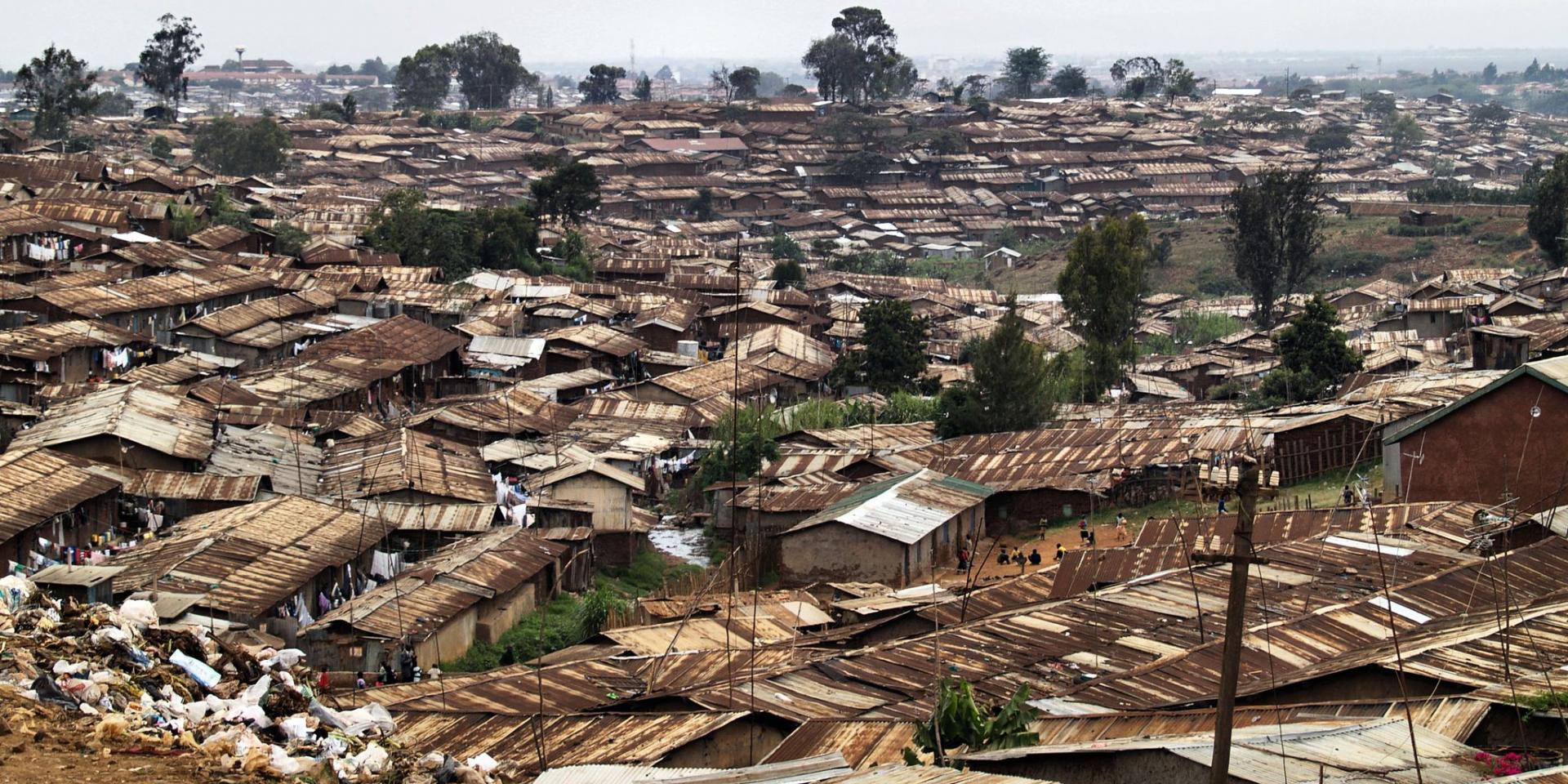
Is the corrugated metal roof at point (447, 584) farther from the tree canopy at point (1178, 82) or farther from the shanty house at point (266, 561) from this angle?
the tree canopy at point (1178, 82)

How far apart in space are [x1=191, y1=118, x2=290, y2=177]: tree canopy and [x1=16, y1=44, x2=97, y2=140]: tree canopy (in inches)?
155

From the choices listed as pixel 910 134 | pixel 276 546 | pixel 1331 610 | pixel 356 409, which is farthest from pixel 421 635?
pixel 910 134

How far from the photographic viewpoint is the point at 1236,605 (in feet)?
19.6

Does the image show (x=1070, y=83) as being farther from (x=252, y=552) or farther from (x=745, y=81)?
(x=252, y=552)

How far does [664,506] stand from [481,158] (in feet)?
143

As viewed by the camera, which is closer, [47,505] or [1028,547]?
[47,505]

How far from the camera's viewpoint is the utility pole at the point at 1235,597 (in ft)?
19.0

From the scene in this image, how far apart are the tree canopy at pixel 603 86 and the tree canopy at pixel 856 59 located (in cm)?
997

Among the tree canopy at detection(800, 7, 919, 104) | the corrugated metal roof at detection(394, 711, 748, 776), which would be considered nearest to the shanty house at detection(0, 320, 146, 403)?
the corrugated metal roof at detection(394, 711, 748, 776)

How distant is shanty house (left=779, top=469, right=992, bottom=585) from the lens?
61.7 feet

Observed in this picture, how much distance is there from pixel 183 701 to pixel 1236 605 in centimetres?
593

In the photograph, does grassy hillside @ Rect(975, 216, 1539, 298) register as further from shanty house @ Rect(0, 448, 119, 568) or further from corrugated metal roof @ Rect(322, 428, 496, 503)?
shanty house @ Rect(0, 448, 119, 568)

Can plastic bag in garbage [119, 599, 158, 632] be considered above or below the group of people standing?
above

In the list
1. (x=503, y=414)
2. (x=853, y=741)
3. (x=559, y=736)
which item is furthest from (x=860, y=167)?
(x=853, y=741)
